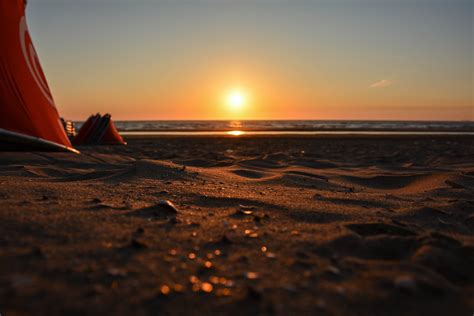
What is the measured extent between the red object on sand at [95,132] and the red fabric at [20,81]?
5.11m

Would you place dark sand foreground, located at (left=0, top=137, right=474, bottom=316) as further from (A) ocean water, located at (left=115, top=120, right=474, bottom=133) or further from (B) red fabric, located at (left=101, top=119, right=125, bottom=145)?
(A) ocean water, located at (left=115, top=120, right=474, bottom=133)

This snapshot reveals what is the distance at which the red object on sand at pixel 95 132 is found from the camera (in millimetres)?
8604

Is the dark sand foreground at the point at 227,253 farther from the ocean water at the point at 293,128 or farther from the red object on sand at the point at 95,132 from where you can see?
the ocean water at the point at 293,128

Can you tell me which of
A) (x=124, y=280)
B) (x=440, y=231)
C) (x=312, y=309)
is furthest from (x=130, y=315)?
(x=440, y=231)

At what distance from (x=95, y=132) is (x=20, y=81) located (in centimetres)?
553

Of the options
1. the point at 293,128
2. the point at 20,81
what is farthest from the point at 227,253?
the point at 293,128

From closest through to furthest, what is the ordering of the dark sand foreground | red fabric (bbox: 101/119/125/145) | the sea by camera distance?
the dark sand foreground, red fabric (bbox: 101/119/125/145), the sea

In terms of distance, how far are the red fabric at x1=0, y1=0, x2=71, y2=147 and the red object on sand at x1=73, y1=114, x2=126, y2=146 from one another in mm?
5114

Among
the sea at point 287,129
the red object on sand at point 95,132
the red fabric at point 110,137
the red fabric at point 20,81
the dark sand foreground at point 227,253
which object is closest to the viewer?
the dark sand foreground at point 227,253

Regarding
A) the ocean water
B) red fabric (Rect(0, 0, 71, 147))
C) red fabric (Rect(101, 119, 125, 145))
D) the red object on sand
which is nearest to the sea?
the ocean water

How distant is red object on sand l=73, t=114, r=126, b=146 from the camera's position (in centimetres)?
860

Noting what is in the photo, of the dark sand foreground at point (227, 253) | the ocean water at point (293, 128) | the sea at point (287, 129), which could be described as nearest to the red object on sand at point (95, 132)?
the dark sand foreground at point (227, 253)

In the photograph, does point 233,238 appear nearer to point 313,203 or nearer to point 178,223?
point 178,223

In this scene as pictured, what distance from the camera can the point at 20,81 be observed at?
3285 mm
